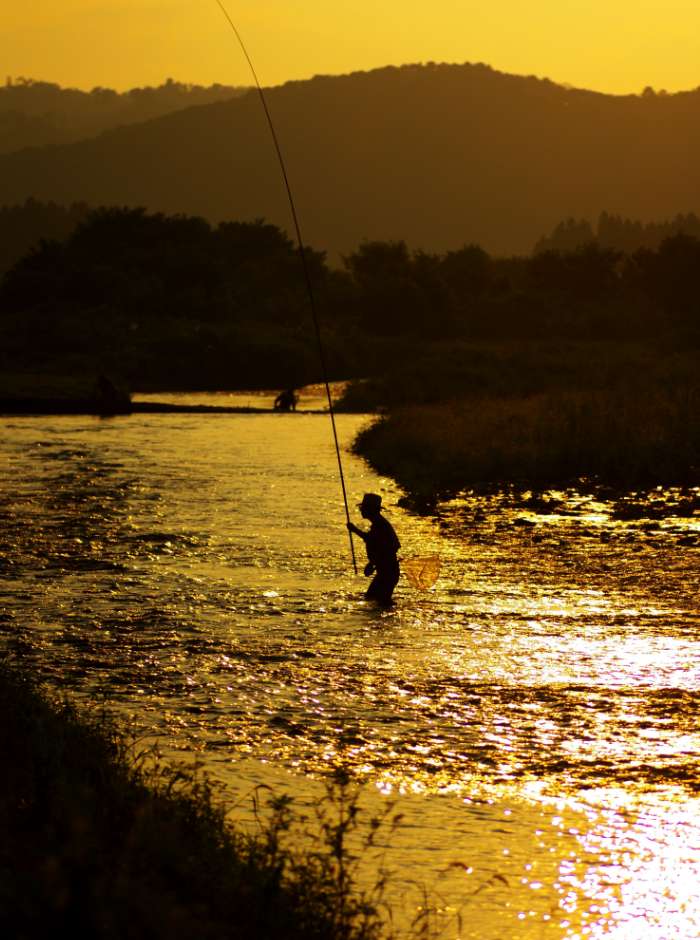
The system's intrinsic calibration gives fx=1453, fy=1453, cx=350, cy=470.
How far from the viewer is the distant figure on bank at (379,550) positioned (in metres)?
13.9

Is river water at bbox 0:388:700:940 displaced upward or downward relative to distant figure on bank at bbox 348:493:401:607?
downward

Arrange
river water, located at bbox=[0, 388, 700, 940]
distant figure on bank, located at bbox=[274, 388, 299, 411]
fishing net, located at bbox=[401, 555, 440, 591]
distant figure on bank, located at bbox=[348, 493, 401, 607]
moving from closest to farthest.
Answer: river water, located at bbox=[0, 388, 700, 940]
distant figure on bank, located at bbox=[348, 493, 401, 607]
fishing net, located at bbox=[401, 555, 440, 591]
distant figure on bank, located at bbox=[274, 388, 299, 411]

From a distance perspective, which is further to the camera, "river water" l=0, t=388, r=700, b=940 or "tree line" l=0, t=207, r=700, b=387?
"tree line" l=0, t=207, r=700, b=387

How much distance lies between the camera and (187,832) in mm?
6430

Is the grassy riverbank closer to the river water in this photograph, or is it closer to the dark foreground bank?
the river water

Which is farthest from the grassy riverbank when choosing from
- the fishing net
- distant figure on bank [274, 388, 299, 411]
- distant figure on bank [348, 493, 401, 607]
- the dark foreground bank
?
the dark foreground bank

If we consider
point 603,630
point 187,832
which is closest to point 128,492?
point 603,630

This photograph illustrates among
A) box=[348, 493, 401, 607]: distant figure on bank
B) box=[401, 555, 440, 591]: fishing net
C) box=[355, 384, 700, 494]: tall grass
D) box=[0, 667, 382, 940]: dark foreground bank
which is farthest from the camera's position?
box=[355, 384, 700, 494]: tall grass

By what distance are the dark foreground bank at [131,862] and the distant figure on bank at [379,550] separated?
634 centimetres

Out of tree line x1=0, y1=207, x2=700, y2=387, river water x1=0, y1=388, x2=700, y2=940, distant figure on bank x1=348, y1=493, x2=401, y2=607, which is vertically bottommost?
river water x1=0, y1=388, x2=700, y2=940

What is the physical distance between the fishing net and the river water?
135 mm

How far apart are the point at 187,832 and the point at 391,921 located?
98 centimetres

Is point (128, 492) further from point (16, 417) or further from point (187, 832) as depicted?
point (16, 417)

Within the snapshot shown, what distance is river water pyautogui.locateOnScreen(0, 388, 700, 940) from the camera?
707cm
